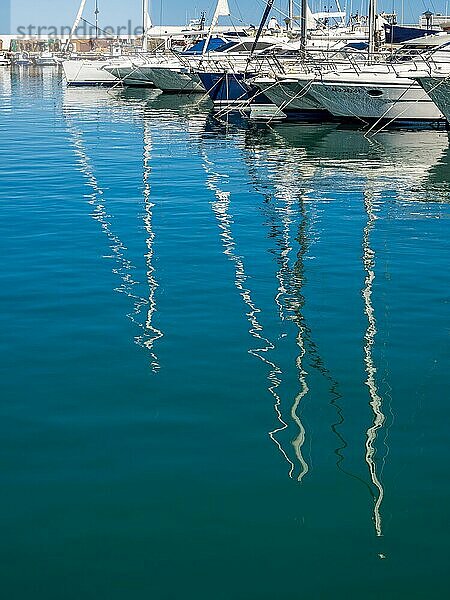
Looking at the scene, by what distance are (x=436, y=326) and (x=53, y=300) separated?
13.7 ft

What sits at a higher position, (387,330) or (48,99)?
(48,99)

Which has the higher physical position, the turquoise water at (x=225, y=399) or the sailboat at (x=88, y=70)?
the sailboat at (x=88, y=70)

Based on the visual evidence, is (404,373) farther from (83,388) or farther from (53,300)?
(53,300)

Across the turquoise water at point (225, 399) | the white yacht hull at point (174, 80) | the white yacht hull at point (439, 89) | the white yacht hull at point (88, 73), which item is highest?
the white yacht hull at point (88, 73)

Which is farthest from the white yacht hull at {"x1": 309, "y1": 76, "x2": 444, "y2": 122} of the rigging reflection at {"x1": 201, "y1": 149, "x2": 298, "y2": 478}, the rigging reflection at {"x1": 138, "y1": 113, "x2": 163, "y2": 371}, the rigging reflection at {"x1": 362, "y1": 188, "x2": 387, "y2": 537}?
the rigging reflection at {"x1": 362, "y1": 188, "x2": 387, "y2": 537}

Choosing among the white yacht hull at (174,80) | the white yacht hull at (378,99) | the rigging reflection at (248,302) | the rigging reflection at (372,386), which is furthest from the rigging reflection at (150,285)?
the white yacht hull at (174,80)

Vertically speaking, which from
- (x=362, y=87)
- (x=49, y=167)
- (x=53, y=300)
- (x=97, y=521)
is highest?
(x=362, y=87)

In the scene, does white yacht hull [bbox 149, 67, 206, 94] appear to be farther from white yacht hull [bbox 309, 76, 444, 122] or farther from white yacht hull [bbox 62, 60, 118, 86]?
white yacht hull [bbox 309, 76, 444, 122]

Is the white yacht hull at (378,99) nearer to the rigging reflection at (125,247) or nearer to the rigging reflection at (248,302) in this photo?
the rigging reflection at (125,247)

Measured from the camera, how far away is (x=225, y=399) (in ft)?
24.6

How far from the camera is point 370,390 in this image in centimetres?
766

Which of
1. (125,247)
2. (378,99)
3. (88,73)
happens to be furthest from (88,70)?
(125,247)

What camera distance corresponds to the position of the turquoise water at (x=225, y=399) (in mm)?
5211

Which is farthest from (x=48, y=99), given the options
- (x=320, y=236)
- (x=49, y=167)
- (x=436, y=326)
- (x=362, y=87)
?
(x=436, y=326)
